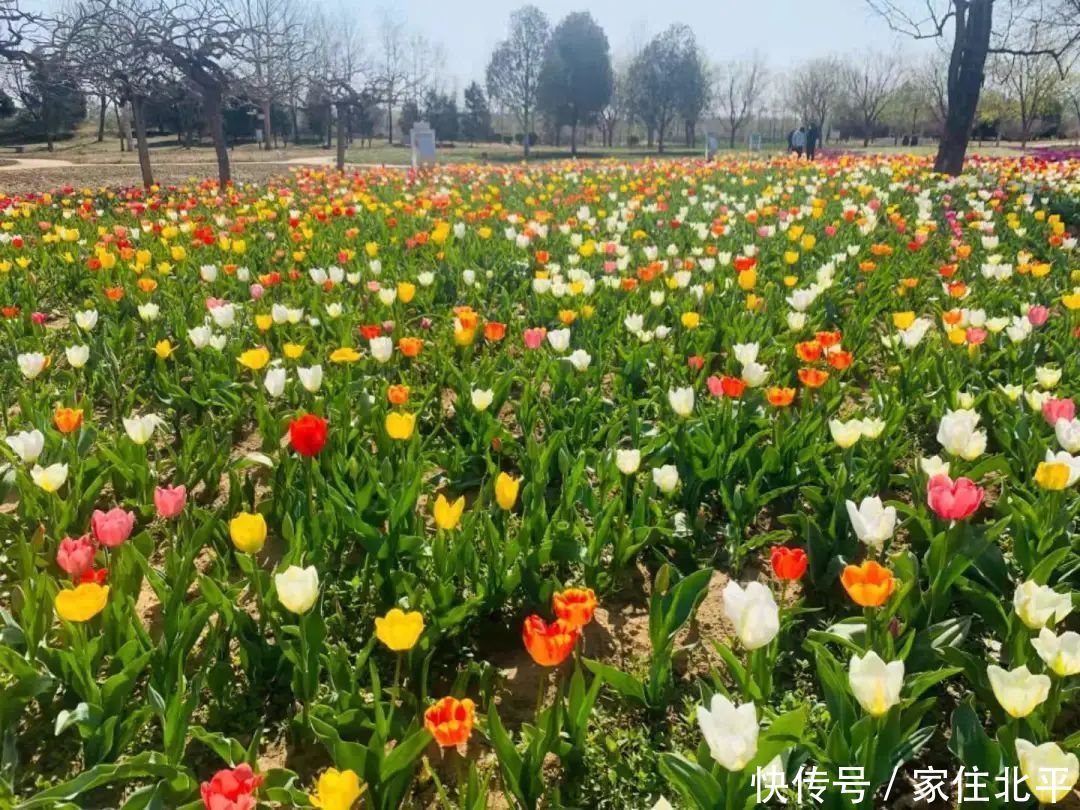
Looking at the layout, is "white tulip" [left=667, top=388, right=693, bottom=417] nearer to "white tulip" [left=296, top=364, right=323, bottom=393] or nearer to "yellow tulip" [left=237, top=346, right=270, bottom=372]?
"white tulip" [left=296, top=364, right=323, bottom=393]

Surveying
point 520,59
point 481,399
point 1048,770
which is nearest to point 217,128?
point 481,399

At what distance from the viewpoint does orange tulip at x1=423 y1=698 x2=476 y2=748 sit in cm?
149

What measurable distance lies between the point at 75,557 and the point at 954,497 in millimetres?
2105

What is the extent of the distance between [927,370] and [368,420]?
242cm

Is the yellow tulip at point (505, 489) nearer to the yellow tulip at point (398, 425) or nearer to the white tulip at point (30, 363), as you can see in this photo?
the yellow tulip at point (398, 425)

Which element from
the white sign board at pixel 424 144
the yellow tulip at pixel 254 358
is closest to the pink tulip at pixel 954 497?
the yellow tulip at pixel 254 358

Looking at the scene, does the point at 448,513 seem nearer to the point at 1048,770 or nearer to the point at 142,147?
the point at 1048,770

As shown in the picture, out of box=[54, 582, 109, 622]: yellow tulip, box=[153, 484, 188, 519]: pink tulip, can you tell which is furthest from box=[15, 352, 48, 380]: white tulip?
box=[54, 582, 109, 622]: yellow tulip

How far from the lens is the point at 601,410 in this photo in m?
3.62

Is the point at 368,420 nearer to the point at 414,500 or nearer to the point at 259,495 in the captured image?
the point at 259,495

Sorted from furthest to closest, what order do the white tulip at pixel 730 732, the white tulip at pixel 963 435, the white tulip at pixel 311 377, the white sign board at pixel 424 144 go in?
the white sign board at pixel 424 144
the white tulip at pixel 311 377
the white tulip at pixel 963 435
the white tulip at pixel 730 732

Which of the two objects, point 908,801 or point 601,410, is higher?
point 601,410

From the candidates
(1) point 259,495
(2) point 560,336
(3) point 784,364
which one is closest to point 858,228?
(3) point 784,364

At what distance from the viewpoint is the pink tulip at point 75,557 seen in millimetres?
1920
